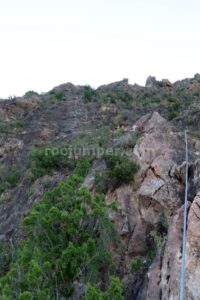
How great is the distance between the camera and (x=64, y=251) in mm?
6492

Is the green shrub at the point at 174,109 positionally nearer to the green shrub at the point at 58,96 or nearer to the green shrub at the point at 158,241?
the green shrub at the point at 58,96

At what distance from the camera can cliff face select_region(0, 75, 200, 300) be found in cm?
656

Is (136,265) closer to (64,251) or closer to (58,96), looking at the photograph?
(64,251)

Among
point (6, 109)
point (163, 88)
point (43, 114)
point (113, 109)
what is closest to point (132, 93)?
point (163, 88)

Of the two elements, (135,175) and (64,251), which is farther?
(135,175)

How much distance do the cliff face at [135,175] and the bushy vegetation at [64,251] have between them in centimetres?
37

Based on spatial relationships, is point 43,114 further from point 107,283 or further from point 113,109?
point 107,283

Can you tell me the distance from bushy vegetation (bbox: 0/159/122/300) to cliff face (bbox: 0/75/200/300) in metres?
0.37

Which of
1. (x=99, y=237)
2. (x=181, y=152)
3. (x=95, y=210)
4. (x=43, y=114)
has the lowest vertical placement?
(x=99, y=237)

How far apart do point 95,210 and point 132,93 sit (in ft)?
57.6

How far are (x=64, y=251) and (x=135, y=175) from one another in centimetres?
341

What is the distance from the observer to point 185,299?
5.64 m
